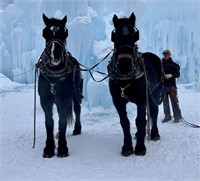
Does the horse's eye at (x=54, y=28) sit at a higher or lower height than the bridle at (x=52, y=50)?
higher

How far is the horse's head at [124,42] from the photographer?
3.74 m

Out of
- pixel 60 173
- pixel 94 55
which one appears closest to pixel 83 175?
pixel 60 173

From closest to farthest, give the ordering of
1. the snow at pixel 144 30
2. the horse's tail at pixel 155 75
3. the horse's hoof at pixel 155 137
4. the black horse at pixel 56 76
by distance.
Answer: the black horse at pixel 56 76, the horse's tail at pixel 155 75, the horse's hoof at pixel 155 137, the snow at pixel 144 30

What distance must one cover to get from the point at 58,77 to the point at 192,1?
12.0 metres

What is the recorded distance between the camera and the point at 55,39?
3.98m

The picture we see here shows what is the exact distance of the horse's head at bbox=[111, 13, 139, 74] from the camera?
3.74 meters

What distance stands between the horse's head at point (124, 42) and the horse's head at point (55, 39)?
72cm

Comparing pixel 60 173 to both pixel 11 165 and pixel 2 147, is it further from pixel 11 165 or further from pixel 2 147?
pixel 2 147

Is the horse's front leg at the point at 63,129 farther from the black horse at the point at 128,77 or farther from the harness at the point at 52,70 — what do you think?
the black horse at the point at 128,77

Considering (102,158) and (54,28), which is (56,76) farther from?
(102,158)

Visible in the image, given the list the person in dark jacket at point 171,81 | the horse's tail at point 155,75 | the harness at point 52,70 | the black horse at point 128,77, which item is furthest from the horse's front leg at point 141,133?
the person in dark jacket at point 171,81

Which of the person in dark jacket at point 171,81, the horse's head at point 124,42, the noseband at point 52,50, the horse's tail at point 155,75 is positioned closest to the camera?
the horse's head at point 124,42

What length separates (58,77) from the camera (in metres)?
4.16

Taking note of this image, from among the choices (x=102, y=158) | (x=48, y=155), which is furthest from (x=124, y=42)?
(x=48, y=155)
